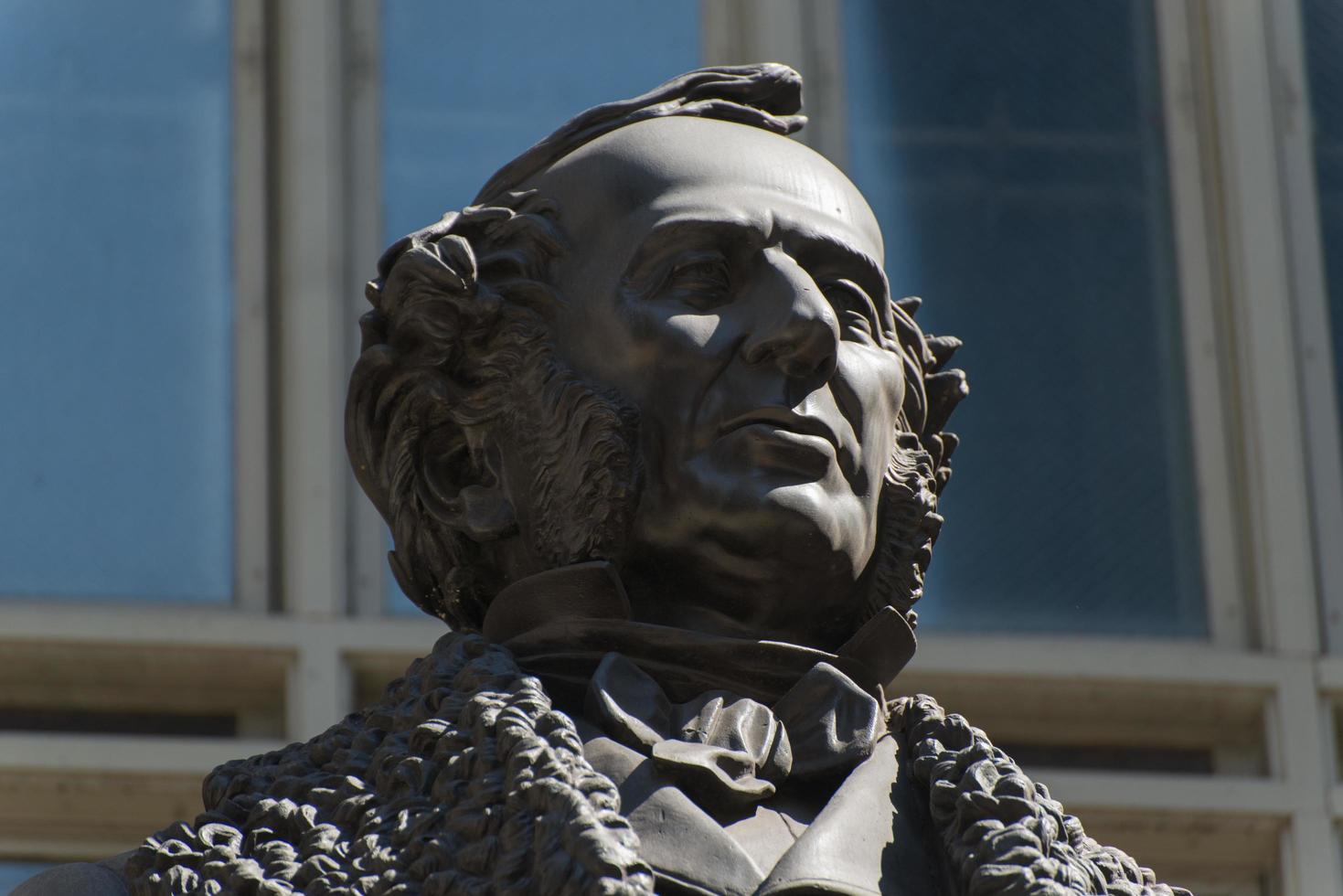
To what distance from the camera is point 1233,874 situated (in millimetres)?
8922

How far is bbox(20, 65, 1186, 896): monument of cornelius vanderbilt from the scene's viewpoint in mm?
3109

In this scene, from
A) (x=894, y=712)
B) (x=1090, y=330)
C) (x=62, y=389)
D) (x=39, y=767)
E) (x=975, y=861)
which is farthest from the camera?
(x=1090, y=330)

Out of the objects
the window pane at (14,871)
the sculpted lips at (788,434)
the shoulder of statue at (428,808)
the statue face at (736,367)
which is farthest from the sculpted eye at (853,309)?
the window pane at (14,871)

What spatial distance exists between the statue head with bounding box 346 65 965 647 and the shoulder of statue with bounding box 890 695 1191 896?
23 centimetres

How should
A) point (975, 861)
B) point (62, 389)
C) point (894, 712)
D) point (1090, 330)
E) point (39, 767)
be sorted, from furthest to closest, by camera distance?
point (1090, 330)
point (62, 389)
point (39, 767)
point (894, 712)
point (975, 861)

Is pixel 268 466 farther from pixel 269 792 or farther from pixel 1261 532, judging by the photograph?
pixel 269 792

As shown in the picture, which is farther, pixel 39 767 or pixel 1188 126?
pixel 1188 126

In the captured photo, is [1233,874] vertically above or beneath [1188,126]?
beneath

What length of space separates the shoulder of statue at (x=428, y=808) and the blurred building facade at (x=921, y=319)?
4.92m

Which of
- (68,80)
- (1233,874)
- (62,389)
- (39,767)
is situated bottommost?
(1233,874)

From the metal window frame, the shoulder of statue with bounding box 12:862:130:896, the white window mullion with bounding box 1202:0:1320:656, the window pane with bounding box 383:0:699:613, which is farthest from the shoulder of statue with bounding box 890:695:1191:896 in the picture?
the window pane with bounding box 383:0:699:613

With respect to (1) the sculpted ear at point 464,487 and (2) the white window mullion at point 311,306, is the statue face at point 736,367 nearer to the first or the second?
(1) the sculpted ear at point 464,487

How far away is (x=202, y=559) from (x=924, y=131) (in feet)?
8.66

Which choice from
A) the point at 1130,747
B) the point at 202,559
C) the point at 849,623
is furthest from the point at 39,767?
the point at 849,623
